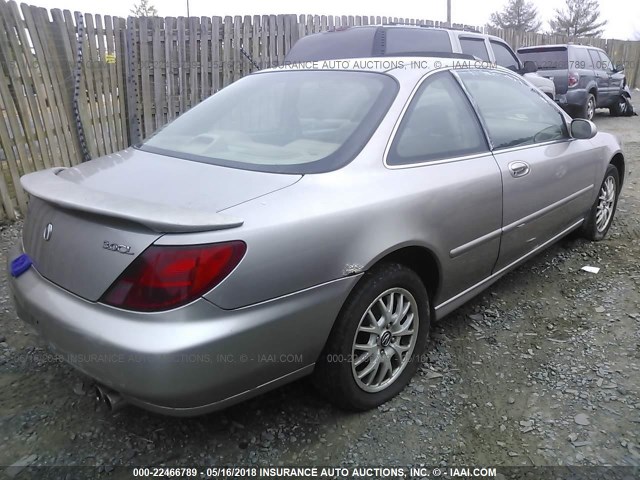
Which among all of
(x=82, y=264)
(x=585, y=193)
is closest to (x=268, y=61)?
(x=585, y=193)

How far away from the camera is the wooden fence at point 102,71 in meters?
4.84

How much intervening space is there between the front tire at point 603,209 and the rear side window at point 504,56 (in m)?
4.42

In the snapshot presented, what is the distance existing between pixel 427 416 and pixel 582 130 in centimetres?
249

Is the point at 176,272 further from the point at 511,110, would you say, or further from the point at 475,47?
the point at 475,47

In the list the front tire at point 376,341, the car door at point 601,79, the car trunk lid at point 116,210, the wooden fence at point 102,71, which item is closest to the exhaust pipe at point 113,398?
the car trunk lid at point 116,210

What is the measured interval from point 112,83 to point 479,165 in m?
5.19

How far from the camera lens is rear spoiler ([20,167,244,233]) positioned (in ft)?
5.47

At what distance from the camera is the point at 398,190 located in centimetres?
226

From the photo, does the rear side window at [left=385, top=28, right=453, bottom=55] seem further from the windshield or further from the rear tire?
the rear tire

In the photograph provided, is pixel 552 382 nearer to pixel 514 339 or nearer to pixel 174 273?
pixel 514 339

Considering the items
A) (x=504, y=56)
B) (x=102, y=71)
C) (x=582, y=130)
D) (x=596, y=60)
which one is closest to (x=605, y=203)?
(x=582, y=130)

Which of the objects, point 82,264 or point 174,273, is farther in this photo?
point 82,264

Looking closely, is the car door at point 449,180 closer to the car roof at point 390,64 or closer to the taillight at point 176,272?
the car roof at point 390,64

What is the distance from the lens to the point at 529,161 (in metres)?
3.12
